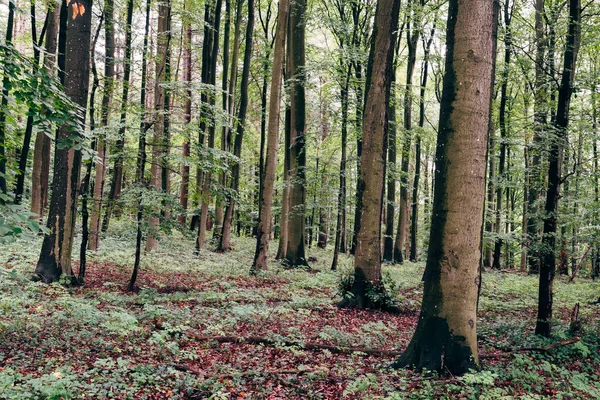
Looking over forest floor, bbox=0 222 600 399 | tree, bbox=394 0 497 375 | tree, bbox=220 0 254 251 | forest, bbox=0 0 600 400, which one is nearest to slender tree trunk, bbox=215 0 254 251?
tree, bbox=220 0 254 251

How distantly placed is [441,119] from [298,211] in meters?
9.55

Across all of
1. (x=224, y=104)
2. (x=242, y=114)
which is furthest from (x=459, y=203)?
(x=224, y=104)

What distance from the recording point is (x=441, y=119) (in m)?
4.86

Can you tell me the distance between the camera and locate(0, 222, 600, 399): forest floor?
4195 millimetres

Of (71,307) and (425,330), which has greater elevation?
(425,330)

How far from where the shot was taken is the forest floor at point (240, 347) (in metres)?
4.20

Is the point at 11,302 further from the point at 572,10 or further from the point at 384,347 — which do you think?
the point at 572,10

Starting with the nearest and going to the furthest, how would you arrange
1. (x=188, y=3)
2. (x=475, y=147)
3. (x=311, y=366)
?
(x=475, y=147) < (x=311, y=366) < (x=188, y=3)

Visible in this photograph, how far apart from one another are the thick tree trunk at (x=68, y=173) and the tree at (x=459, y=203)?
744 centimetres

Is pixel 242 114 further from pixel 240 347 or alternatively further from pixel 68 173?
pixel 240 347

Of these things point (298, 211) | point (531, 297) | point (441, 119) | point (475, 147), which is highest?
point (441, 119)

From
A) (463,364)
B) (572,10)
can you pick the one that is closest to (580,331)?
Answer: (463,364)

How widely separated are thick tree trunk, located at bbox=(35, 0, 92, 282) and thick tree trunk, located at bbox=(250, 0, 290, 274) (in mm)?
5317

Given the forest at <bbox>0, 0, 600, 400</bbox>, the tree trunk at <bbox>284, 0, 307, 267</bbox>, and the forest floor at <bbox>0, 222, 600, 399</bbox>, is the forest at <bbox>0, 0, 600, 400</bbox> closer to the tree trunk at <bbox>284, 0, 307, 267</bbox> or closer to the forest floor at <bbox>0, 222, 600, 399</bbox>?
the forest floor at <bbox>0, 222, 600, 399</bbox>
